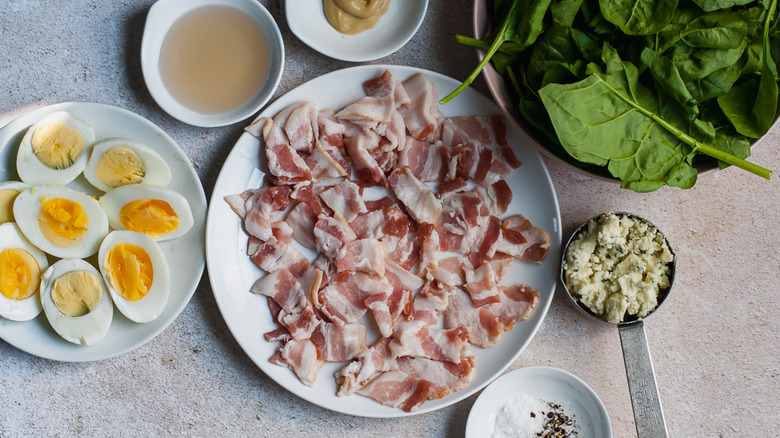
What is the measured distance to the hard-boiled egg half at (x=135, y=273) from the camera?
165cm

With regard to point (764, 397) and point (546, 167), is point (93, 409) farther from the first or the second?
point (764, 397)

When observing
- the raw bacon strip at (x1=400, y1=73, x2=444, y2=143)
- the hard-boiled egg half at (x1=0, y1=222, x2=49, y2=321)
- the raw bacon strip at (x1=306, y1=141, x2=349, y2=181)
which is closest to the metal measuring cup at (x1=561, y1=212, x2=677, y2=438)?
the raw bacon strip at (x1=400, y1=73, x2=444, y2=143)

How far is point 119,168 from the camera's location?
65.2 inches

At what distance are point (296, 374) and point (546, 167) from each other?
1.03 meters

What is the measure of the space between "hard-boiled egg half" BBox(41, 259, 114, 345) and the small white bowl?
0.55m

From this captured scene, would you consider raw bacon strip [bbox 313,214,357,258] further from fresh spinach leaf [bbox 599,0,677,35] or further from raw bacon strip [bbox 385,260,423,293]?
fresh spinach leaf [bbox 599,0,677,35]

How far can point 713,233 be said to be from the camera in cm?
186

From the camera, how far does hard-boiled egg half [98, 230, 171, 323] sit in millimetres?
1648

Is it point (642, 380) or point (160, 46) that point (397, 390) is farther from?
point (160, 46)

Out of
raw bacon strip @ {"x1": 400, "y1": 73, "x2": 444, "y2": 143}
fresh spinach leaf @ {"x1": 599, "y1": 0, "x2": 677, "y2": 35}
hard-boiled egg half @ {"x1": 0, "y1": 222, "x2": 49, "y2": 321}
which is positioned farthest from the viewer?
raw bacon strip @ {"x1": 400, "y1": 73, "x2": 444, "y2": 143}

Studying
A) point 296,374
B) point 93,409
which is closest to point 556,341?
point 296,374

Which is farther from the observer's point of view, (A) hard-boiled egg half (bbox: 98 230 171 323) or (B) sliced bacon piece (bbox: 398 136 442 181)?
(B) sliced bacon piece (bbox: 398 136 442 181)

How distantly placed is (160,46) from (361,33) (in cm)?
62

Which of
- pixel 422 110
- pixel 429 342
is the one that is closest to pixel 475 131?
pixel 422 110
